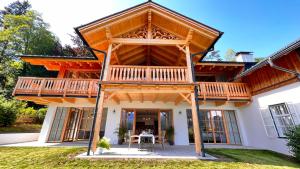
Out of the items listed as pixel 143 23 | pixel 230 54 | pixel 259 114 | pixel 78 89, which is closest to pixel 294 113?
pixel 259 114

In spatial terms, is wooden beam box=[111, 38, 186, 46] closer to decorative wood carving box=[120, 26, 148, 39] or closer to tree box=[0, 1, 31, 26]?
decorative wood carving box=[120, 26, 148, 39]

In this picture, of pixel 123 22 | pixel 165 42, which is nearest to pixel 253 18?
pixel 165 42

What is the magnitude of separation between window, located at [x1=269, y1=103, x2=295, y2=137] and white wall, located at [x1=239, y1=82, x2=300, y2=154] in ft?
0.87

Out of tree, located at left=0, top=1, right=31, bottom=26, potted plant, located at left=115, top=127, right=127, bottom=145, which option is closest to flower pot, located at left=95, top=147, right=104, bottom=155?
potted plant, located at left=115, top=127, right=127, bottom=145

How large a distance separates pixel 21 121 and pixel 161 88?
1435 centimetres

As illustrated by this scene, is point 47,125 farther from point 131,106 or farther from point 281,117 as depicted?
point 281,117

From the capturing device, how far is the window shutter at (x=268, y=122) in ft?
22.8

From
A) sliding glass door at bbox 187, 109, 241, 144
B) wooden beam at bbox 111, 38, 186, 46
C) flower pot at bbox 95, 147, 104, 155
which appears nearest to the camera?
A: flower pot at bbox 95, 147, 104, 155

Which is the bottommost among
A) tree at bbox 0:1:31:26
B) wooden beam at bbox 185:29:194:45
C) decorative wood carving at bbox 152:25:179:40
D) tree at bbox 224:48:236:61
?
wooden beam at bbox 185:29:194:45

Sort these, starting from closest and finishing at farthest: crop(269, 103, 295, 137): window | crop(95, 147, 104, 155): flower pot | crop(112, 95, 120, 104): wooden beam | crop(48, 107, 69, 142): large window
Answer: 1. crop(95, 147, 104, 155): flower pot
2. crop(269, 103, 295, 137): window
3. crop(112, 95, 120, 104): wooden beam
4. crop(48, 107, 69, 142): large window

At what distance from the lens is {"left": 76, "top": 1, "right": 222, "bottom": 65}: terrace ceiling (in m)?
6.39

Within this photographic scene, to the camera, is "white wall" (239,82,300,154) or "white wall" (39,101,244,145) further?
"white wall" (39,101,244,145)

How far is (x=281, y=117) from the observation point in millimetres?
6664

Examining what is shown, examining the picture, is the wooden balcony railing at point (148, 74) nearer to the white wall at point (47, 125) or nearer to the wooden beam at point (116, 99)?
the wooden beam at point (116, 99)
